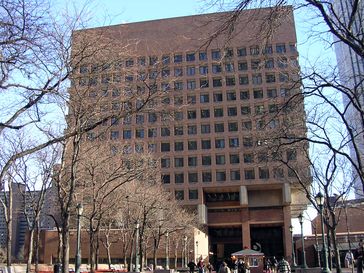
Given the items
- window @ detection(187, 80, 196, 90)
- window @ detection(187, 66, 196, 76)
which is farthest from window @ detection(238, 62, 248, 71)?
window @ detection(187, 80, 196, 90)

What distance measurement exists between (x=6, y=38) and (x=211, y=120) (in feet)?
250

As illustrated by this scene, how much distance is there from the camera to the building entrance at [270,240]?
89188 mm

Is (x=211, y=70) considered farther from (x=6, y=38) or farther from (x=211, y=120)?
(x=6, y=38)

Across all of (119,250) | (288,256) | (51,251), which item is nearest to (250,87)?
(288,256)

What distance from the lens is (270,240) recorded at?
89.6 m

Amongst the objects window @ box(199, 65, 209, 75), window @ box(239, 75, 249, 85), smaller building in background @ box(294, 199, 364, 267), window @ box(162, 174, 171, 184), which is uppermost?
window @ box(199, 65, 209, 75)

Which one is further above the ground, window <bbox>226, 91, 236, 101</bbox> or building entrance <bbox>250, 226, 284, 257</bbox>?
window <bbox>226, 91, 236, 101</bbox>

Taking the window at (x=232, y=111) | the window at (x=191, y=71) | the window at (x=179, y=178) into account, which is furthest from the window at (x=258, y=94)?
the window at (x=179, y=178)

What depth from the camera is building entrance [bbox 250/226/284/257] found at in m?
89.2

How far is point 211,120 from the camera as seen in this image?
287 feet

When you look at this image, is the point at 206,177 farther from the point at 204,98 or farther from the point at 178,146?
the point at 204,98

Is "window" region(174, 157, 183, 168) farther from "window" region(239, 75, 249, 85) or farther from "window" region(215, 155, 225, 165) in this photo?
"window" region(239, 75, 249, 85)

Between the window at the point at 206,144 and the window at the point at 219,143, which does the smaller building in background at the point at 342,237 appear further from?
the window at the point at 206,144

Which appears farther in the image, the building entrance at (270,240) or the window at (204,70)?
the building entrance at (270,240)
